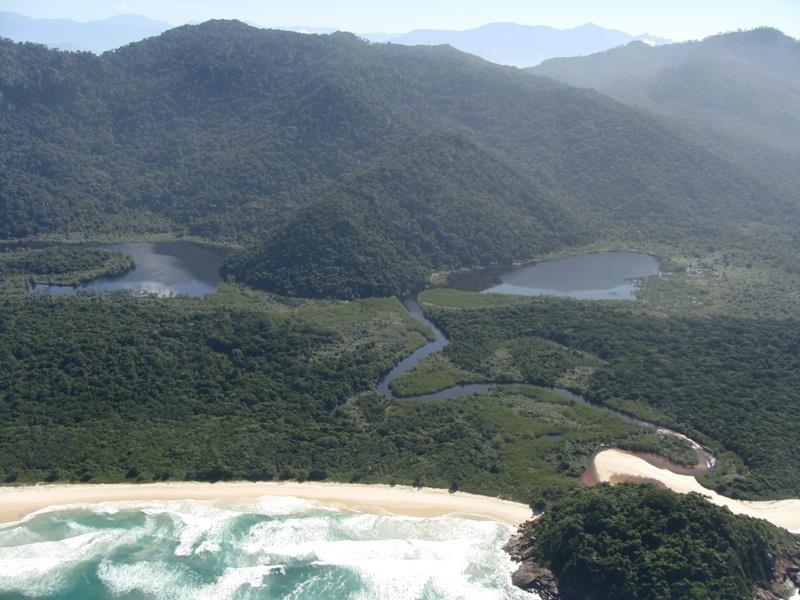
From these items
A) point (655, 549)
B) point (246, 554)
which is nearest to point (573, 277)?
point (655, 549)

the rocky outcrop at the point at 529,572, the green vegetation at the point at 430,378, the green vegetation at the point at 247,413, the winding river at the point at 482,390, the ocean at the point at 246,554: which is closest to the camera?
the rocky outcrop at the point at 529,572

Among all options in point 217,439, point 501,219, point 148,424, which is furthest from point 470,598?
point 501,219

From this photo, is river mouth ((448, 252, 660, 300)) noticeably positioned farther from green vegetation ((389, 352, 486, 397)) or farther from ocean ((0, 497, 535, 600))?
ocean ((0, 497, 535, 600))

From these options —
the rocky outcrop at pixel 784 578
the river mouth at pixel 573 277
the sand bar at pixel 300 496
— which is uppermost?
the river mouth at pixel 573 277

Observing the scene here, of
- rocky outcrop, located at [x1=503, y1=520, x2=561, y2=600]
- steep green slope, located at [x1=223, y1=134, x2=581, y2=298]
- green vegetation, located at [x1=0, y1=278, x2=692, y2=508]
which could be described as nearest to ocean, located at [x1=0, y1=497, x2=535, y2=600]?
rocky outcrop, located at [x1=503, y1=520, x2=561, y2=600]

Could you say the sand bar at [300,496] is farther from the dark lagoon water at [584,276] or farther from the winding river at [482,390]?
the dark lagoon water at [584,276]

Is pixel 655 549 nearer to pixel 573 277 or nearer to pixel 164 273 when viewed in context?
pixel 573 277

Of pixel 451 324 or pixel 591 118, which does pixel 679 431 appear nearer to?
pixel 451 324

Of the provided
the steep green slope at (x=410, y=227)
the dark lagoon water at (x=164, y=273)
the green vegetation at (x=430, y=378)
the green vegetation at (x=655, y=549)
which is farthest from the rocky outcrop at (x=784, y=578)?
the dark lagoon water at (x=164, y=273)
